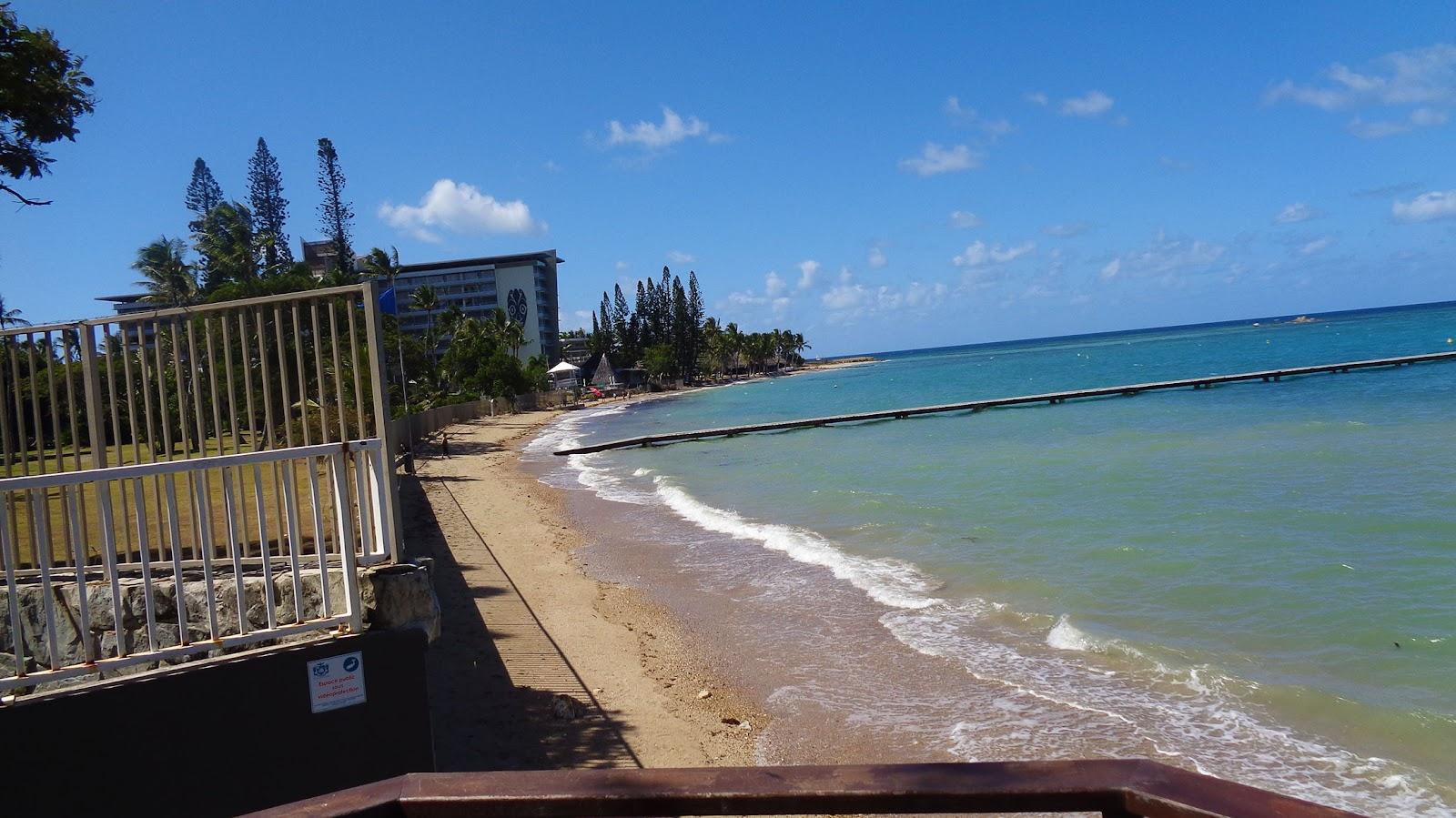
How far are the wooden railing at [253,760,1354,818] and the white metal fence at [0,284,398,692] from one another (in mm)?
3320

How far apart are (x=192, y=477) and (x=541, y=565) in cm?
1002

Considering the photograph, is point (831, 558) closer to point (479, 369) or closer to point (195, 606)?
point (195, 606)

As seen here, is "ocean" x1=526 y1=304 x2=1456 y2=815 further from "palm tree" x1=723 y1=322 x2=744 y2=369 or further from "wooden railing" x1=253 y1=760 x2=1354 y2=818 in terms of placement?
"palm tree" x1=723 y1=322 x2=744 y2=369

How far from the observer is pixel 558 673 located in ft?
29.9

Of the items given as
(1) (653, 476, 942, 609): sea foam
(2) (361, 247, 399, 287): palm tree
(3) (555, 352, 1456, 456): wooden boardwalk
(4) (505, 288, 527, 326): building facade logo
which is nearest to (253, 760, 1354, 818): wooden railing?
(1) (653, 476, 942, 609): sea foam

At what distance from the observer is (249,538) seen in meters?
5.52

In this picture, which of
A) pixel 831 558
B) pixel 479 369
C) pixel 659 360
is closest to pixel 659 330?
pixel 659 360

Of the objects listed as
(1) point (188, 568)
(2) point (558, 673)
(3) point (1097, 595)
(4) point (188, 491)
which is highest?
(4) point (188, 491)

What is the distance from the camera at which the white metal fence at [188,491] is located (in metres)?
4.61

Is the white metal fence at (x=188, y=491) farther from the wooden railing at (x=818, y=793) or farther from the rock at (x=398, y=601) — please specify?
the wooden railing at (x=818, y=793)

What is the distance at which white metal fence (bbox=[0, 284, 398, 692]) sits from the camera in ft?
15.1

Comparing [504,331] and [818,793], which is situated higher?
[504,331]

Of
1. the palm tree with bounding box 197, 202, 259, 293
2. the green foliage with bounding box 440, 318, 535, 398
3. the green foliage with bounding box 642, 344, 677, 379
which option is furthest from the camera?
the green foliage with bounding box 642, 344, 677, 379

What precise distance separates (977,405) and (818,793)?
47.1 m
